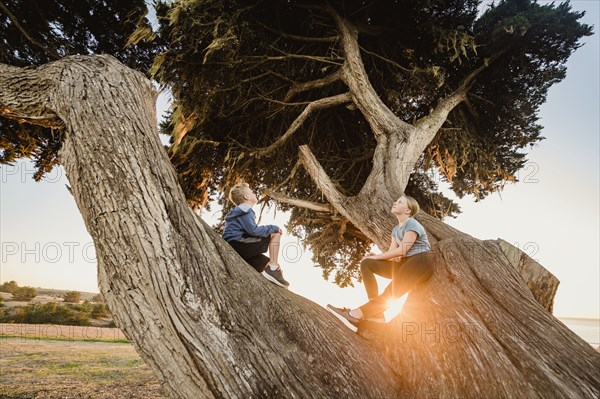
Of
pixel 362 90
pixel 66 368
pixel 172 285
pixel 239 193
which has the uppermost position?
pixel 362 90

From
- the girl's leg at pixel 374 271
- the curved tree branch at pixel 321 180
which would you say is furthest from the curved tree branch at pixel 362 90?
the girl's leg at pixel 374 271

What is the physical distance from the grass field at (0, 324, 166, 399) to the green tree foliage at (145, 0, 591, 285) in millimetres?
3409

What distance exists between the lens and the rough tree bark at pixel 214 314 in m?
1.90

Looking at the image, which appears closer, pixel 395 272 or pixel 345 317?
pixel 345 317

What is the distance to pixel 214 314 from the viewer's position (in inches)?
77.4

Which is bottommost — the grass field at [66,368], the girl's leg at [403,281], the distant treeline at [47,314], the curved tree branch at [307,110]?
the grass field at [66,368]

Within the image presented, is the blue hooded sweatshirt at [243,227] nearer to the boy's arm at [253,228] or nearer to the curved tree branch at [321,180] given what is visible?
the boy's arm at [253,228]

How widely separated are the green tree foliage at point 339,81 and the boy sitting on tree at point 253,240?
286cm

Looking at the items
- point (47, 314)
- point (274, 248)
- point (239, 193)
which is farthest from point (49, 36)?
point (47, 314)

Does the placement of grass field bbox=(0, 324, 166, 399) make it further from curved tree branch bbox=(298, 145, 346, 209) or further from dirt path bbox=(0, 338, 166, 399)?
curved tree branch bbox=(298, 145, 346, 209)

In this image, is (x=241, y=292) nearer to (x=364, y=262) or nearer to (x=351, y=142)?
(x=364, y=262)

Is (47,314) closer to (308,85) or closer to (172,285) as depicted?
(308,85)

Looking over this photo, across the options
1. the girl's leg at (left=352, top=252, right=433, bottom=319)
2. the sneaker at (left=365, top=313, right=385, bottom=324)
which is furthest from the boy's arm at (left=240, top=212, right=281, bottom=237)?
the sneaker at (left=365, top=313, right=385, bottom=324)

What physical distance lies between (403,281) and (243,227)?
5.19ft
